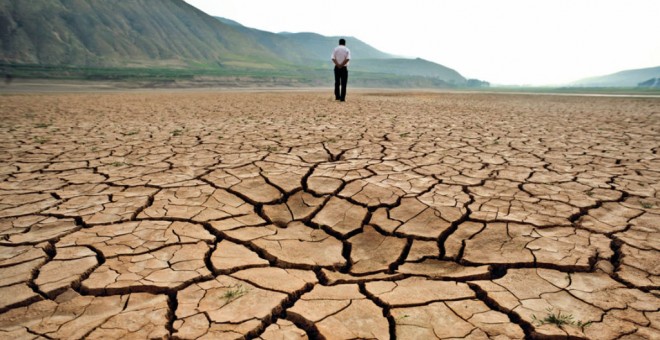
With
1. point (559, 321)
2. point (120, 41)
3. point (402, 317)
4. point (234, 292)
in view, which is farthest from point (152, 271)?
point (120, 41)

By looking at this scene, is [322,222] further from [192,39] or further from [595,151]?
[192,39]

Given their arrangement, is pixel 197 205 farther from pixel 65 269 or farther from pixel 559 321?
pixel 559 321

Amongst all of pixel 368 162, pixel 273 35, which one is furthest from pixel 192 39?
pixel 368 162

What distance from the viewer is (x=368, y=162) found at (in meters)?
3.17

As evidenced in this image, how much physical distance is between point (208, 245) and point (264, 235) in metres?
0.31

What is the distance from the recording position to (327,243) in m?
1.92

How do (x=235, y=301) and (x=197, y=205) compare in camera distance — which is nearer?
(x=235, y=301)

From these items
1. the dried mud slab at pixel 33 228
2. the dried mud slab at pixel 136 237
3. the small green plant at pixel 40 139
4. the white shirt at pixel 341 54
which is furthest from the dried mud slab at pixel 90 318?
the white shirt at pixel 341 54

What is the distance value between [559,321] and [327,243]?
3.58 feet

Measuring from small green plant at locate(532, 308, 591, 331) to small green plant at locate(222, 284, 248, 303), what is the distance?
3.65 feet

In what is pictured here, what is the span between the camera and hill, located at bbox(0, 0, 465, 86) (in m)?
44.1

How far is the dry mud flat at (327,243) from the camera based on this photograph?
126cm

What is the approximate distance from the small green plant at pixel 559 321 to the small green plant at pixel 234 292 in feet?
3.65

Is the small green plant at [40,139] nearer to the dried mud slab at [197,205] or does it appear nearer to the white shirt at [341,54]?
the dried mud slab at [197,205]
